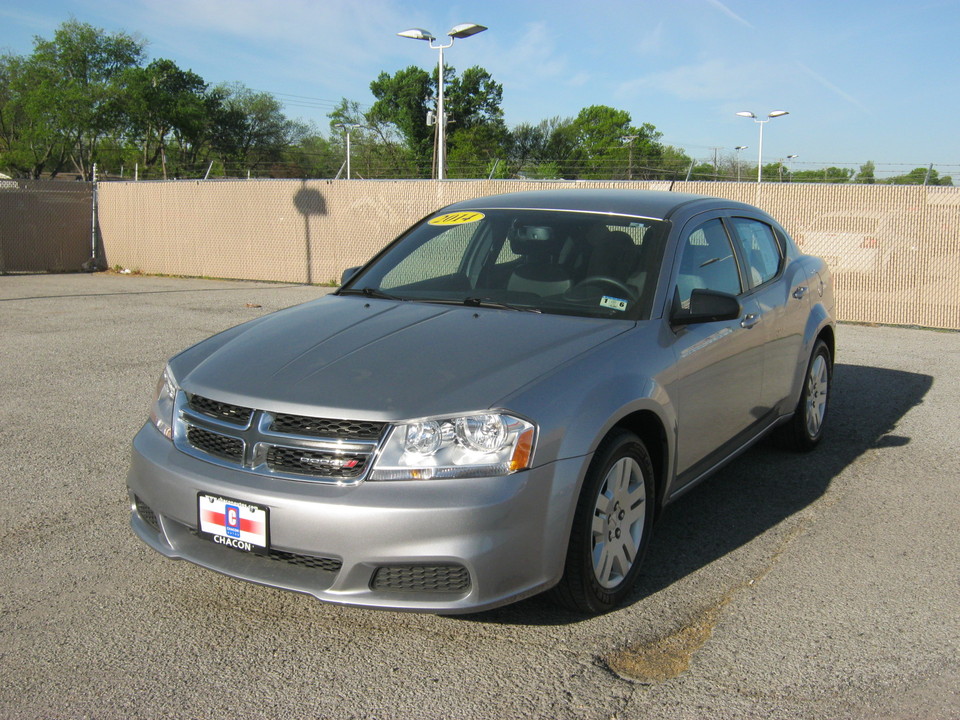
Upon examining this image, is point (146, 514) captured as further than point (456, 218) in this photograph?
No

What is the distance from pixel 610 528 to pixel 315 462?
1097 mm

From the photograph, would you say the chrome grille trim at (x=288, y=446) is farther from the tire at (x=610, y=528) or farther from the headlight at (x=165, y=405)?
the tire at (x=610, y=528)

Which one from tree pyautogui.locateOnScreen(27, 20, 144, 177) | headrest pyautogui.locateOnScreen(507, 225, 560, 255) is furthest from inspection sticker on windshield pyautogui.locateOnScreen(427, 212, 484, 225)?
tree pyautogui.locateOnScreen(27, 20, 144, 177)

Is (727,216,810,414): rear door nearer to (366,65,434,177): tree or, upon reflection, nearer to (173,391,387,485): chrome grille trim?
(173,391,387,485): chrome grille trim

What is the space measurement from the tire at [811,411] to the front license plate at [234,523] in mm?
3556

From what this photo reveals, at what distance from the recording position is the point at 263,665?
113 inches

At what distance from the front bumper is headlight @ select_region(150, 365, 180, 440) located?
1.39 ft

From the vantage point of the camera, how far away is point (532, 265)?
13.3ft

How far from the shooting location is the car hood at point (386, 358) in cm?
288

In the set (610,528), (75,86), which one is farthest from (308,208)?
(75,86)

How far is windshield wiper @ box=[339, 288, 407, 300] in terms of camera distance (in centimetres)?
414

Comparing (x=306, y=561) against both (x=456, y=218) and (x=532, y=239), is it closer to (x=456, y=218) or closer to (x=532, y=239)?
(x=532, y=239)

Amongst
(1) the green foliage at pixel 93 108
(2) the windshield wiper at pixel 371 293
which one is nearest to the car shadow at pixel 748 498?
(2) the windshield wiper at pixel 371 293

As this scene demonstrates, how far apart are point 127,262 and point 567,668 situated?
1858cm
